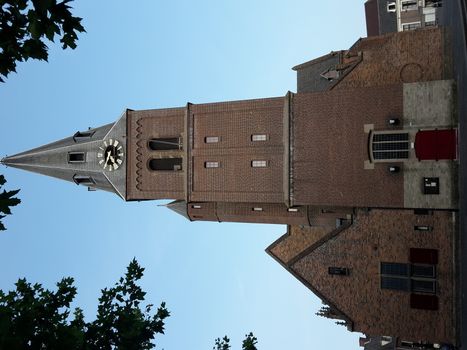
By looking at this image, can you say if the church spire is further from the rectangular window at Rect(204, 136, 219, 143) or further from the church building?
the rectangular window at Rect(204, 136, 219, 143)

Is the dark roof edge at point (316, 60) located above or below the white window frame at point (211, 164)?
above

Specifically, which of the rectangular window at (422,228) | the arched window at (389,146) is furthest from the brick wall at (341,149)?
the rectangular window at (422,228)

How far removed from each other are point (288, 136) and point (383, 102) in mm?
5591

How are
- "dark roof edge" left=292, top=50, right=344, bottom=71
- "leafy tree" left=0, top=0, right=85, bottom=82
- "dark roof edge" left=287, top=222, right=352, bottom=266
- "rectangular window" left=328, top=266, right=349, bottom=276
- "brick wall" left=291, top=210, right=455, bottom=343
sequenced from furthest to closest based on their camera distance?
"dark roof edge" left=292, top=50, right=344, bottom=71 < "dark roof edge" left=287, top=222, right=352, bottom=266 < "rectangular window" left=328, top=266, right=349, bottom=276 < "brick wall" left=291, top=210, right=455, bottom=343 < "leafy tree" left=0, top=0, right=85, bottom=82

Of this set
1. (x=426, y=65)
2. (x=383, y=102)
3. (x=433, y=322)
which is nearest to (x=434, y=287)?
(x=433, y=322)

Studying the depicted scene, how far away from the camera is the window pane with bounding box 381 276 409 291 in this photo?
29.4 m

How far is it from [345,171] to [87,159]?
17.4m

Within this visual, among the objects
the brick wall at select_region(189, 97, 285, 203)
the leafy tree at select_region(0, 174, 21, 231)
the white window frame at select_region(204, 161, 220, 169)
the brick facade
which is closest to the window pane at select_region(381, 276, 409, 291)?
the brick facade

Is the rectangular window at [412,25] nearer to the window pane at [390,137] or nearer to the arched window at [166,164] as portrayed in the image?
the window pane at [390,137]

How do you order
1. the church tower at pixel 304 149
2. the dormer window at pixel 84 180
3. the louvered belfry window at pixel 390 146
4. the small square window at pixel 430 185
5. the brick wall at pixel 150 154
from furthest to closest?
the dormer window at pixel 84 180 < the brick wall at pixel 150 154 < the louvered belfry window at pixel 390 146 < the church tower at pixel 304 149 < the small square window at pixel 430 185

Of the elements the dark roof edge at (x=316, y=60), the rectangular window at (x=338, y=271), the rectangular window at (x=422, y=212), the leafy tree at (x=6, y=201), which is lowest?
the rectangular window at (x=338, y=271)

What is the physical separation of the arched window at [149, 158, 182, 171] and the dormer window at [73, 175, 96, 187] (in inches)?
200

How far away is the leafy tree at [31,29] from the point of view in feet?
34.0

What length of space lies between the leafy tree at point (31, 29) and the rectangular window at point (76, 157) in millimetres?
24365
